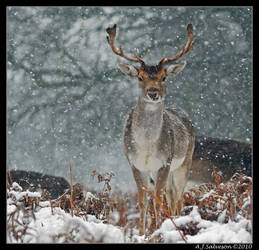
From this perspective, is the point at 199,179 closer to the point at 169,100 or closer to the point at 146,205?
the point at 146,205

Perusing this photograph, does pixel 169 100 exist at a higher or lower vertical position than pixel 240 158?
higher

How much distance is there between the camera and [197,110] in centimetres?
1027

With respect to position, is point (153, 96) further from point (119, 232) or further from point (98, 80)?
point (98, 80)

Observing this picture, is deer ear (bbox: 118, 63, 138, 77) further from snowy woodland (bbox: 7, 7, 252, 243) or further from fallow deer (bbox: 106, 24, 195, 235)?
snowy woodland (bbox: 7, 7, 252, 243)

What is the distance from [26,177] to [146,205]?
244cm

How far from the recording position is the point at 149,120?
206 inches

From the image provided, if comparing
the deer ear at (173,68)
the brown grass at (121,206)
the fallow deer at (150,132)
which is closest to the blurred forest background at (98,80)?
the fallow deer at (150,132)

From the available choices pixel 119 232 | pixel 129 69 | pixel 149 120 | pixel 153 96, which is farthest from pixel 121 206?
pixel 129 69

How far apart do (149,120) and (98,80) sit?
616 centimetres

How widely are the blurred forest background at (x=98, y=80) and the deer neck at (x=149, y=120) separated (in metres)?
3.91

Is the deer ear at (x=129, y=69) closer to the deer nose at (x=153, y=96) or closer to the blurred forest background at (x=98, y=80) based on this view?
the deer nose at (x=153, y=96)
